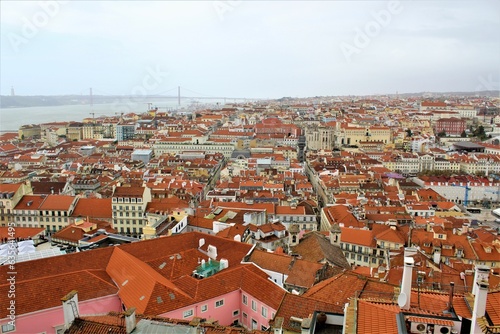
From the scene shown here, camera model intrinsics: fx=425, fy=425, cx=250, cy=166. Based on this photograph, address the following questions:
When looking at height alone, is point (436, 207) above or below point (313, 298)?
below

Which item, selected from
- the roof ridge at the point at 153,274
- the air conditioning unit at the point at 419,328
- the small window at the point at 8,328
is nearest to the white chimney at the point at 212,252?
the roof ridge at the point at 153,274

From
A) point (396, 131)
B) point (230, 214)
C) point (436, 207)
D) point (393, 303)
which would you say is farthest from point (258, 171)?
point (396, 131)

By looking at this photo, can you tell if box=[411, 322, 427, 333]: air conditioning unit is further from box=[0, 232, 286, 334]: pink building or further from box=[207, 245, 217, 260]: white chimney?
box=[207, 245, 217, 260]: white chimney

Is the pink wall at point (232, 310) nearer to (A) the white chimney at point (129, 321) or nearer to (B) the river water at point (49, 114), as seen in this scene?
(A) the white chimney at point (129, 321)

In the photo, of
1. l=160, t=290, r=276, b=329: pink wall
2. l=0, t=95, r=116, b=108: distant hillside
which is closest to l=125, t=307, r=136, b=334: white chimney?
l=160, t=290, r=276, b=329: pink wall

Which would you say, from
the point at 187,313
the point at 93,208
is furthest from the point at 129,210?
the point at 187,313

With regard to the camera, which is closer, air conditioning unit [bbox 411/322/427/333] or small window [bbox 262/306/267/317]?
air conditioning unit [bbox 411/322/427/333]

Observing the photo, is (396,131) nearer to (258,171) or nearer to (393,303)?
(258,171)
